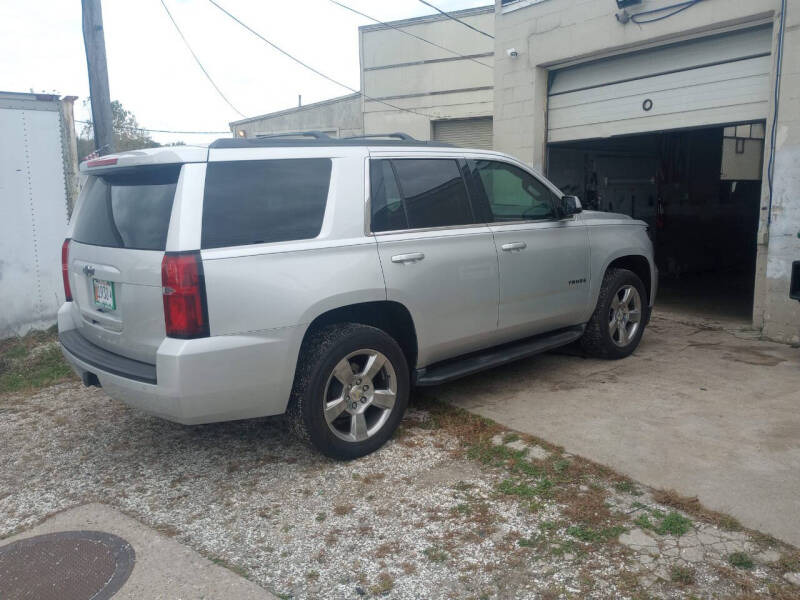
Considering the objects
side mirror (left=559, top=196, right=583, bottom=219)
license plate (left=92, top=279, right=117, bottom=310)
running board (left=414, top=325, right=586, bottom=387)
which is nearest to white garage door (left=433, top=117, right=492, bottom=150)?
side mirror (left=559, top=196, right=583, bottom=219)

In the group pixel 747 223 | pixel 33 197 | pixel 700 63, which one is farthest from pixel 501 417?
pixel 747 223

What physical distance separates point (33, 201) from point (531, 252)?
18.5 feet

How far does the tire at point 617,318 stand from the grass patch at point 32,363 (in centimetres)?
484

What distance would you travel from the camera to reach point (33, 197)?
301 inches

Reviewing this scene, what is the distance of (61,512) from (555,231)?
405 centimetres

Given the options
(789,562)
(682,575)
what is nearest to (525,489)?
(682,575)

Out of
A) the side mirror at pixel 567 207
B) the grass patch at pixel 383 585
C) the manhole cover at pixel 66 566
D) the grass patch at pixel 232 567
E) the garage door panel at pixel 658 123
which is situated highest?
the garage door panel at pixel 658 123

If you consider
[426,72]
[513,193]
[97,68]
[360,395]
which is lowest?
[360,395]

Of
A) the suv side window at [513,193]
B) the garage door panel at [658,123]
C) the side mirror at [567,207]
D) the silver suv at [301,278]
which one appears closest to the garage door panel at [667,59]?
the garage door panel at [658,123]

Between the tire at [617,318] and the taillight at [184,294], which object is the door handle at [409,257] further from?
the tire at [617,318]

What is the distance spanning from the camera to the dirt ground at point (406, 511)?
10.00 feet

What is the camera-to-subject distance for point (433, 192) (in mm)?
4828

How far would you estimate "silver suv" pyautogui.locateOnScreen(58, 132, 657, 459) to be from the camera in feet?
12.0

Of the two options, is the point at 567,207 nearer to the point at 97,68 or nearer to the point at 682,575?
the point at 682,575
